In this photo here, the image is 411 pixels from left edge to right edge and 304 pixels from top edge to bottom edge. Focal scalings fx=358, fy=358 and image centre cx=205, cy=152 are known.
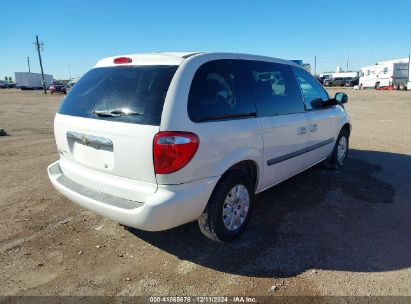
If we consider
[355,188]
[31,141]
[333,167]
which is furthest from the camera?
[31,141]

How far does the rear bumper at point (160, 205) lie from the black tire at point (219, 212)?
0.44ft

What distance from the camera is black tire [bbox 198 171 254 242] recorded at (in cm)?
338

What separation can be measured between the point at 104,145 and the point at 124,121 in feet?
1.08

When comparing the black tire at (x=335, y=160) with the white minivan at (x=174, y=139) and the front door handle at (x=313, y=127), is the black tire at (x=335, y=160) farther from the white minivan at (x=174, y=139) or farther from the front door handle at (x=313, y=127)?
the white minivan at (x=174, y=139)

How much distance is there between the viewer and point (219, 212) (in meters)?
3.42

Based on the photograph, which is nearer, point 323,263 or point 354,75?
point 323,263

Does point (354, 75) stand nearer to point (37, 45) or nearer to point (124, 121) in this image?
point (37, 45)

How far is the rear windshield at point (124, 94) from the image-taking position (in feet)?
9.93

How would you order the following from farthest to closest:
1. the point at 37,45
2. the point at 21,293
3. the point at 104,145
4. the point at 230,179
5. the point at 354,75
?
the point at 354,75 < the point at 37,45 < the point at 230,179 < the point at 104,145 < the point at 21,293

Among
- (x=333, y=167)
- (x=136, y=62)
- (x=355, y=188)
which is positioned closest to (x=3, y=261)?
(x=136, y=62)

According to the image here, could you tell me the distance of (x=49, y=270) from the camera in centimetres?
326

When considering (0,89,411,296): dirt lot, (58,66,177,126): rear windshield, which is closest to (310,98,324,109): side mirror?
(0,89,411,296): dirt lot

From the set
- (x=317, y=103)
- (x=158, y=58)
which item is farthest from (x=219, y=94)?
(x=317, y=103)

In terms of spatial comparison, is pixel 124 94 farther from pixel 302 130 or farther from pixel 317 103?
pixel 317 103
